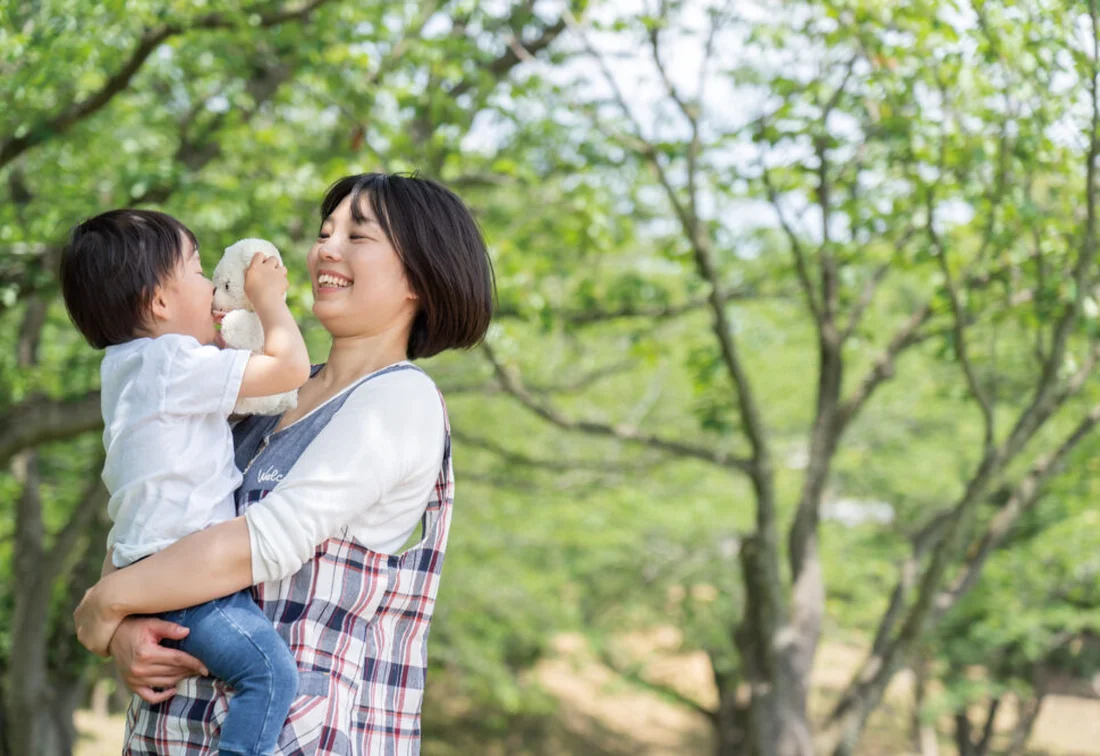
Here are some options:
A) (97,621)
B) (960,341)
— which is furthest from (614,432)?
(97,621)

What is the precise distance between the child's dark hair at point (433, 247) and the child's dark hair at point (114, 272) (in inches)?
11.4

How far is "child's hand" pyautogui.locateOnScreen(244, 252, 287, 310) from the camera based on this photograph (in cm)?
177

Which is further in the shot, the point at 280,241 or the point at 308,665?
the point at 280,241

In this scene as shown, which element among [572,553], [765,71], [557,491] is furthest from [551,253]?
[572,553]

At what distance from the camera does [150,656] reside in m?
1.58

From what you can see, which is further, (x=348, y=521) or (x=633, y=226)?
(x=633, y=226)

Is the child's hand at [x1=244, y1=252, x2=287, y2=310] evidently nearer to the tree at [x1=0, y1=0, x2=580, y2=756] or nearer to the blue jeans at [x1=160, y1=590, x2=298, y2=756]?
the blue jeans at [x1=160, y1=590, x2=298, y2=756]

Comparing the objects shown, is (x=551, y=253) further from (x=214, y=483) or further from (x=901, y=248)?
(x=214, y=483)

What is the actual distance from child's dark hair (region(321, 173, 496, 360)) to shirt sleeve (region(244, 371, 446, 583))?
0.42ft

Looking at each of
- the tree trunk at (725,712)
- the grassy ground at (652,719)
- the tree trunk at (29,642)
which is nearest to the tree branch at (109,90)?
the tree trunk at (29,642)

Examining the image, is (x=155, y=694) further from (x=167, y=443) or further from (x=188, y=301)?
(x=188, y=301)

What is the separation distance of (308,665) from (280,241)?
4347 mm

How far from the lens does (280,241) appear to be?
5688 mm

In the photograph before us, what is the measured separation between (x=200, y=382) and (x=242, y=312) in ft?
0.67
